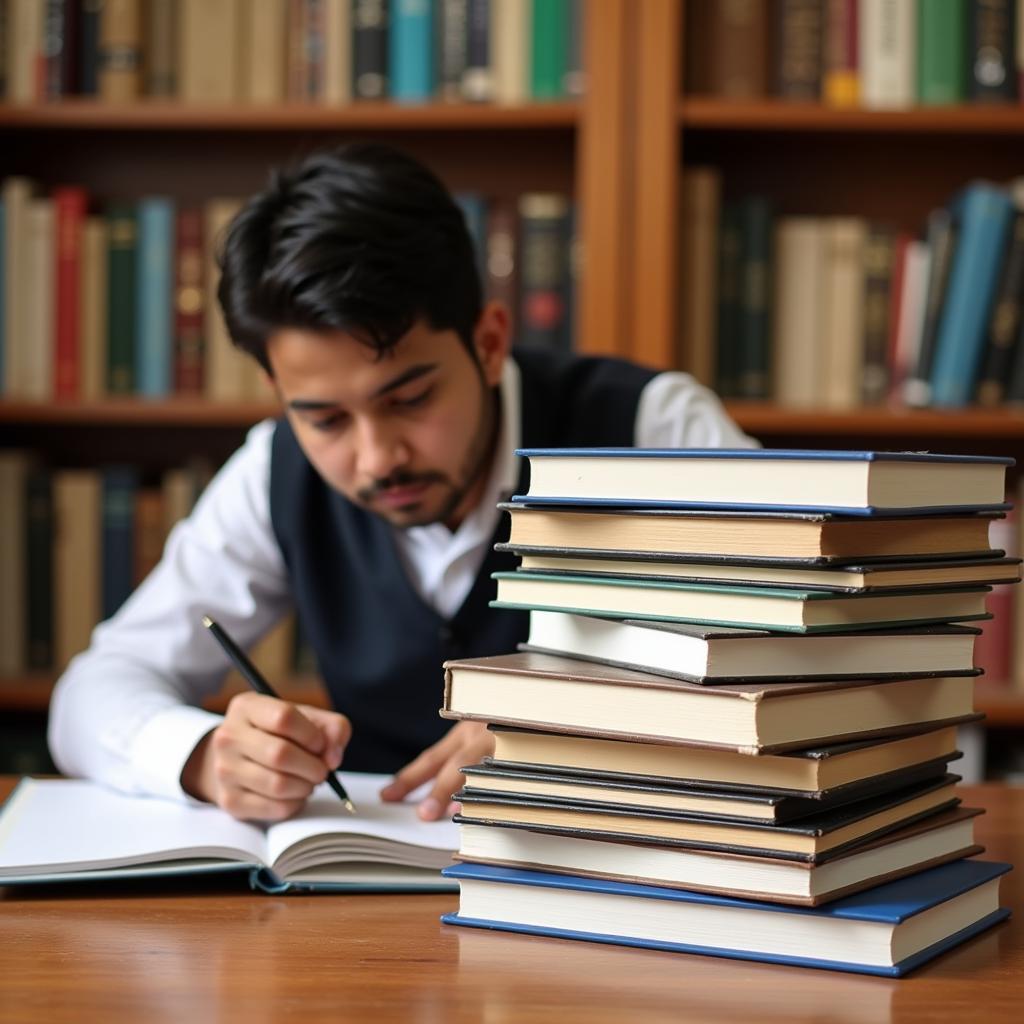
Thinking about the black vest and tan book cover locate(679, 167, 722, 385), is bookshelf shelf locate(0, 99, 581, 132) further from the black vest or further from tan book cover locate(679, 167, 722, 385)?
the black vest

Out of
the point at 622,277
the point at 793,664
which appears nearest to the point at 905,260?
the point at 622,277

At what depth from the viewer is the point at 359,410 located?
1.25 meters

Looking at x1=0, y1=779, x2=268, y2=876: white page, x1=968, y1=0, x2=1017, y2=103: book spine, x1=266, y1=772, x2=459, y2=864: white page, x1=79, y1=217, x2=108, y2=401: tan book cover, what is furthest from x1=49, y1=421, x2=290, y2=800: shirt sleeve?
x1=968, y1=0, x2=1017, y2=103: book spine

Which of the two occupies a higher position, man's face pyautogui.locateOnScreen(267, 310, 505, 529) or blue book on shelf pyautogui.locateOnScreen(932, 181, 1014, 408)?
blue book on shelf pyautogui.locateOnScreen(932, 181, 1014, 408)

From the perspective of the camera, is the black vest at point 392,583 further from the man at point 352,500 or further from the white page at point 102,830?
the white page at point 102,830

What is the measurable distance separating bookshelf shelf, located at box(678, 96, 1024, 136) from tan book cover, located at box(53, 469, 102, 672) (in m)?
0.99

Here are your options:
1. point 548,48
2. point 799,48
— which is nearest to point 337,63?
point 548,48

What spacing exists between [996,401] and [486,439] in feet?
2.96

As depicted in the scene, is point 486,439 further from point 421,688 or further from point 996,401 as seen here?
point 996,401

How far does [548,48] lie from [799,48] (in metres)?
0.34

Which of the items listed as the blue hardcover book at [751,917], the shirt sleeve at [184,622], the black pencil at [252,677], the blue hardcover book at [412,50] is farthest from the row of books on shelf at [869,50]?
the blue hardcover book at [751,917]

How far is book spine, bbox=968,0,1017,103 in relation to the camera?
6.59ft

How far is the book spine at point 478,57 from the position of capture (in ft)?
6.75

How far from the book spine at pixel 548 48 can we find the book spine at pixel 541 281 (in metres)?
0.15
